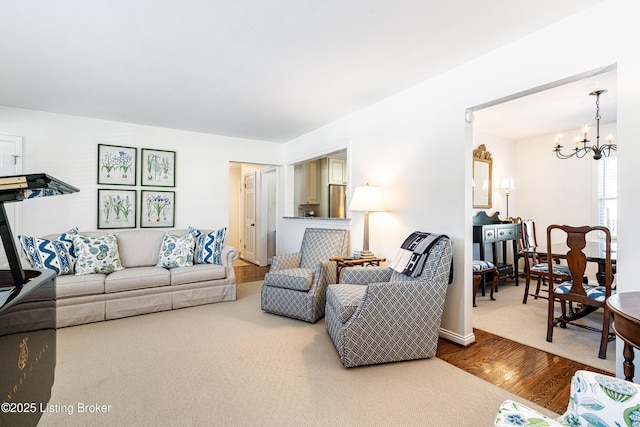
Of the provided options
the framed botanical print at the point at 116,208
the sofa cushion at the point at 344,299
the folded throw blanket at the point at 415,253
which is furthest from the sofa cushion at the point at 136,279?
the folded throw blanket at the point at 415,253

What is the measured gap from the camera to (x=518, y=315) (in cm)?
340

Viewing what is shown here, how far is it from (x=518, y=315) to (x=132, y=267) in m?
4.51

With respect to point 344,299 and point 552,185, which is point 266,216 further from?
point 552,185

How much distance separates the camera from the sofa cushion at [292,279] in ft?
10.5

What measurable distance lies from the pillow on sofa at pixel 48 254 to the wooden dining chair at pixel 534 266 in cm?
505

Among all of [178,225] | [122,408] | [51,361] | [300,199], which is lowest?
[122,408]

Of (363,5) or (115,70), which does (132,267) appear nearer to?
(115,70)

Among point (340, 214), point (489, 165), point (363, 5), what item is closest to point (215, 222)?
point (340, 214)

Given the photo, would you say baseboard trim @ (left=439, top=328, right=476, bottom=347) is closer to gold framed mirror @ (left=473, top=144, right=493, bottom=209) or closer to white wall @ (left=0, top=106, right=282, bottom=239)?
gold framed mirror @ (left=473, top=144, right=493, bottom=209)

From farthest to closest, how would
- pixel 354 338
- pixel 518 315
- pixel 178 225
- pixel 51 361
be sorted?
pixel 178 225 → pixel 518 315 → pixel 354 338 → pixel 51 361

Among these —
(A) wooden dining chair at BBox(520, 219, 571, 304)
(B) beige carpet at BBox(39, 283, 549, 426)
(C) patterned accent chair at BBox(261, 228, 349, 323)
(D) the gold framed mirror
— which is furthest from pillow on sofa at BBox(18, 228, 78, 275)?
(D) the gold framed mirror

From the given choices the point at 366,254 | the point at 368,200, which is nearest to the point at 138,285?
the point at 366,254

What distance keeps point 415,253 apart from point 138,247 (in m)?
3.39

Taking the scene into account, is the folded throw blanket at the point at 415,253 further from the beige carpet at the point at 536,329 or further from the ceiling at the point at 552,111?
the ceiling at the point at 552,111
